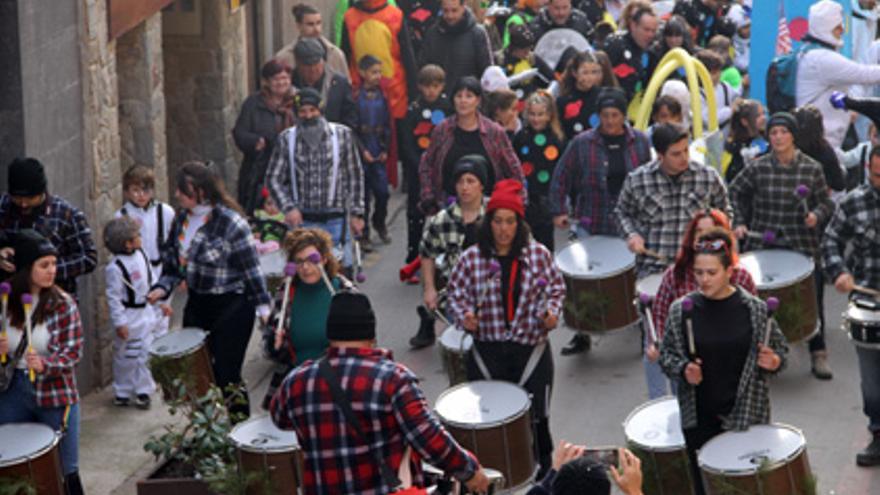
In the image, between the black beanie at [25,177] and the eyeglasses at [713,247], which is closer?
the eyeglasses at [713,247]

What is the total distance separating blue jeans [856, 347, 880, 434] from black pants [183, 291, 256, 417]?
3382mm

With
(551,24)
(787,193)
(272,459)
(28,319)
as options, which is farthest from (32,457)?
(551,24)

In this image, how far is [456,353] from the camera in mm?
11711

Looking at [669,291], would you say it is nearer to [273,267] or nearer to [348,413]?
[348,413]

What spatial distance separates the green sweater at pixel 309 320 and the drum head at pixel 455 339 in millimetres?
793

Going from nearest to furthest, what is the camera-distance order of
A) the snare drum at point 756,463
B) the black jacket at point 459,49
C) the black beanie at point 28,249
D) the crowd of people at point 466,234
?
the crowd of people at point 466,234
the snare drum at point 756,463
the black beanie at point 28,249
the black jacket at point 459,49

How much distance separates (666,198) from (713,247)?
253 cm

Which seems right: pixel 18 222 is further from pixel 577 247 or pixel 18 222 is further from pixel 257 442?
pixel 577 247

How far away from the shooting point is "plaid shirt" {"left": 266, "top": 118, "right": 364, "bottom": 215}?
46.6 feet

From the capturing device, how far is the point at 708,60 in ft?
57.8

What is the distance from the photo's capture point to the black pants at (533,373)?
11281 mm

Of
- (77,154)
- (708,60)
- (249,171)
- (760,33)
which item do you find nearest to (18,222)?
(77,154)

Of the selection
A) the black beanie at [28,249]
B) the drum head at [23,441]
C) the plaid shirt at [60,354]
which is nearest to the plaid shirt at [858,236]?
the plaid shirt at [60,354]

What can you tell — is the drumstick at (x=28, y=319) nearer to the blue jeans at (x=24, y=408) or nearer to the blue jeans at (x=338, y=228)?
the blue jeans at (x=24, y=408)
